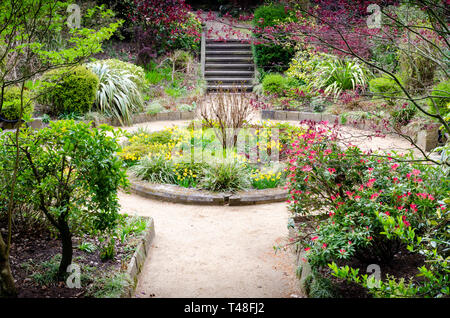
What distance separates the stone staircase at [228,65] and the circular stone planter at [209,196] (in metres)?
7.55

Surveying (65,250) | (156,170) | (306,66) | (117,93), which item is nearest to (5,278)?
(65,250)

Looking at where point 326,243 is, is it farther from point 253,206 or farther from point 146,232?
point 253,206

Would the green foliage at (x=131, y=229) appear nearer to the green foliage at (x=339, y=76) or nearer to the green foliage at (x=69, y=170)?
the green foliage at (x=69, y=170)

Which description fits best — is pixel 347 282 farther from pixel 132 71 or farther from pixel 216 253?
pixel 132 71

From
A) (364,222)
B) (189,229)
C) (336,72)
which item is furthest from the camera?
(336,72)

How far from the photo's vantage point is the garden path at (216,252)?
3830mm

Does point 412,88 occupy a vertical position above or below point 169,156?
above

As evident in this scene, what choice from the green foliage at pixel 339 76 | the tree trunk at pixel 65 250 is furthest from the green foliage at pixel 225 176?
the green foliage at pixel 339 76

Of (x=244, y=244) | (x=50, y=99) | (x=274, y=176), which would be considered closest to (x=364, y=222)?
(x=244, y=244)

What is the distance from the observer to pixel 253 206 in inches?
A: 231

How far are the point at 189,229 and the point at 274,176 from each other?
1.79 m

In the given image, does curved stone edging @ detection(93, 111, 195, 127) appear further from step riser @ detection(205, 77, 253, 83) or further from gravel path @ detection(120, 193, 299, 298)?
gravel path @ detection(120, 193, 299, 298)

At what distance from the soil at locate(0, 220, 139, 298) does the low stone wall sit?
3.35 m

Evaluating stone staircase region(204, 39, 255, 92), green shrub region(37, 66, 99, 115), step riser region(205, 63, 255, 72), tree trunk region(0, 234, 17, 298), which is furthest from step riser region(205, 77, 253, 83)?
tree trunk region(0, 234, 17, 298)
